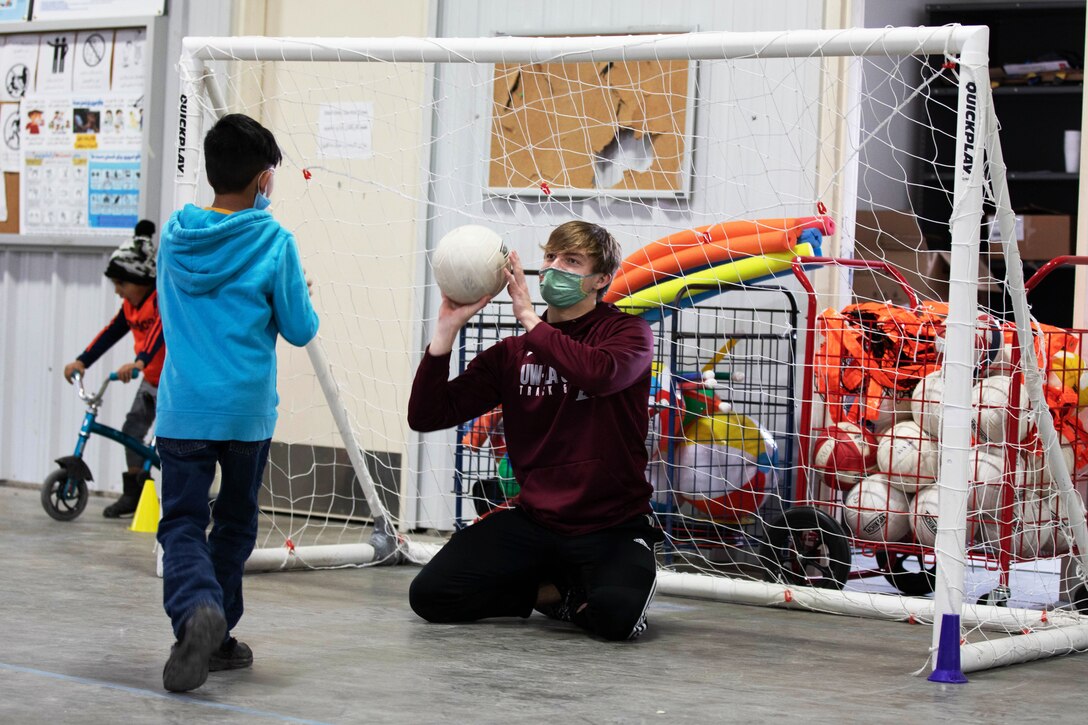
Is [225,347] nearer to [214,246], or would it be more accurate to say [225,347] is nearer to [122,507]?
[214,246]

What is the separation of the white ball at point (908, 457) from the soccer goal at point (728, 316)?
1cm

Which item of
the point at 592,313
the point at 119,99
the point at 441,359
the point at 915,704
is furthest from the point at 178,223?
the point at 119,99

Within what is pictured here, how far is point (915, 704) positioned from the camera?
338 centimetres

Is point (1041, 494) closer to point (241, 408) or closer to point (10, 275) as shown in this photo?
point (241, 408)

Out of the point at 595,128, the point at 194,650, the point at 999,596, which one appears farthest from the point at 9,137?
the point at 999,596

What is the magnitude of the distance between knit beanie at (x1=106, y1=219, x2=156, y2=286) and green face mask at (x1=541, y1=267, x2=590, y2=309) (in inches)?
120

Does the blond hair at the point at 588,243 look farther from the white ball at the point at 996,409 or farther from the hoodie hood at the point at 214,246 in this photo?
the white ball at the point at 996,409

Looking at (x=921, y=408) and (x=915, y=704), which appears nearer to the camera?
(x=915, y=704)

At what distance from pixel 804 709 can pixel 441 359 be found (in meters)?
1.48

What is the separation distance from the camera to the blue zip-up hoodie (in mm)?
3307

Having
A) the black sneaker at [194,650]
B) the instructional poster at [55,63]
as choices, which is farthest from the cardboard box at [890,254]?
the instructional poster at [55,63]

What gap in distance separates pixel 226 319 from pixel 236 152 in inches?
16.2

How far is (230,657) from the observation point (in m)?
3.45

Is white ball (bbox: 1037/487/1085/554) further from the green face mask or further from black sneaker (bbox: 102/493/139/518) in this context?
black sneaker (bbox: 102/493/139/518)
